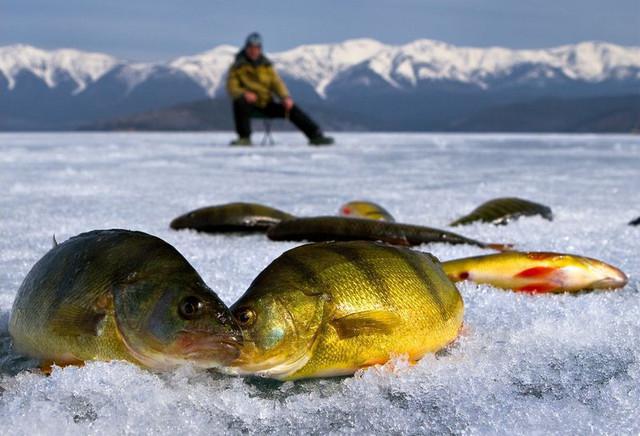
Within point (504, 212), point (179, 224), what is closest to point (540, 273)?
point (504, 212)

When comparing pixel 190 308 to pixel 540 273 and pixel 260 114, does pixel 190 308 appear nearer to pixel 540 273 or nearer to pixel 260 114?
pixel 540 273

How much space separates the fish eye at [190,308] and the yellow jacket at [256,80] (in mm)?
13374

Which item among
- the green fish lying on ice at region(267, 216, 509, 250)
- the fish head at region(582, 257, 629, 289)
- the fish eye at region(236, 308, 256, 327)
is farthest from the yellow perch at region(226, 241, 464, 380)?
the green fish lying on ice at region(267, 216, 509, 250)

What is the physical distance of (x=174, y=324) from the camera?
→ 1520 mm

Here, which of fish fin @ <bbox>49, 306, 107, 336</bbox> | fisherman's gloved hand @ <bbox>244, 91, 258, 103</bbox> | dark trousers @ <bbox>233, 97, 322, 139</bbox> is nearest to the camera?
fish fin @ <bbox>49, 306, 107, 336</bbox>

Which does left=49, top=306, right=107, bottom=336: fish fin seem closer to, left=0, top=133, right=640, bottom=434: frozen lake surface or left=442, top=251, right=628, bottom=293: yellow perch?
left=0, top=133, right=640, bottom=434: frozen lake surface

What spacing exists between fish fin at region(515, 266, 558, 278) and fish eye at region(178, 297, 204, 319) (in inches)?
58.1

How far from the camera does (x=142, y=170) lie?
934cm

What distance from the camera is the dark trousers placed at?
14945mm

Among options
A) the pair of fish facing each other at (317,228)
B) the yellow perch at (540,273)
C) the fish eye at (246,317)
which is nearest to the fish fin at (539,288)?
the yellow perch at (540,273)

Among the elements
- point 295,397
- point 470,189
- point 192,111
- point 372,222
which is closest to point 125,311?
point 295,397

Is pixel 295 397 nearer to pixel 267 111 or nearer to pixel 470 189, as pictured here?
pixel 470 189

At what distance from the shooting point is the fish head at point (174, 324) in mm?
1521

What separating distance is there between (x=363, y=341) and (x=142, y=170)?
804cm
